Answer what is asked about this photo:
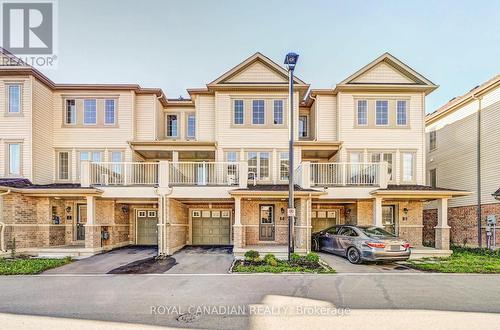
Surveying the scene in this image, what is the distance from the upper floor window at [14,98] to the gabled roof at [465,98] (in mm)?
23731

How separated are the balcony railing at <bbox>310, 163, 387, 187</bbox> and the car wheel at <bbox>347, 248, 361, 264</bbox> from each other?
12.2ft

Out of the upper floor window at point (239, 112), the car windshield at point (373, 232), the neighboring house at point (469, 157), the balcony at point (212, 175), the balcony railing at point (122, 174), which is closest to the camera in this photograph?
the car windshield at point (373, 232)

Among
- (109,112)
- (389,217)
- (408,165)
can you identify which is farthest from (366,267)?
(109,112)

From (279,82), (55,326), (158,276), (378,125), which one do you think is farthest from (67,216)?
(378,125)

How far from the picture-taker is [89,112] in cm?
1728

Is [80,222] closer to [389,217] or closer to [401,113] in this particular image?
[389,217]

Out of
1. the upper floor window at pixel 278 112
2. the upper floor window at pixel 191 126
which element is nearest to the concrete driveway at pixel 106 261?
the upper floor window at pixel 191 126

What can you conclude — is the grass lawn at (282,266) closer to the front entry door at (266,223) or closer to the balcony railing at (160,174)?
the balcony railing at (160,174)

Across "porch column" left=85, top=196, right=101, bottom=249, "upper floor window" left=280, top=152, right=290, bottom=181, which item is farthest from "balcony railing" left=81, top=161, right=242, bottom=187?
"upper floor window" left=280, top=152, right=290, bottom=181

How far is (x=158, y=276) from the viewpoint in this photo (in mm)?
9906

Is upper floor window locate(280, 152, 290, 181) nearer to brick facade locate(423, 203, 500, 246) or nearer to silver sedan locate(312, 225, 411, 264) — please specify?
silver sedan locate(312, 225, 411, 264)

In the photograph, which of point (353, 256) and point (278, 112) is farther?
point (278, 112)

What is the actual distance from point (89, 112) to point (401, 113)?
17.1 meters

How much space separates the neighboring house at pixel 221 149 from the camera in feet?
50.4
